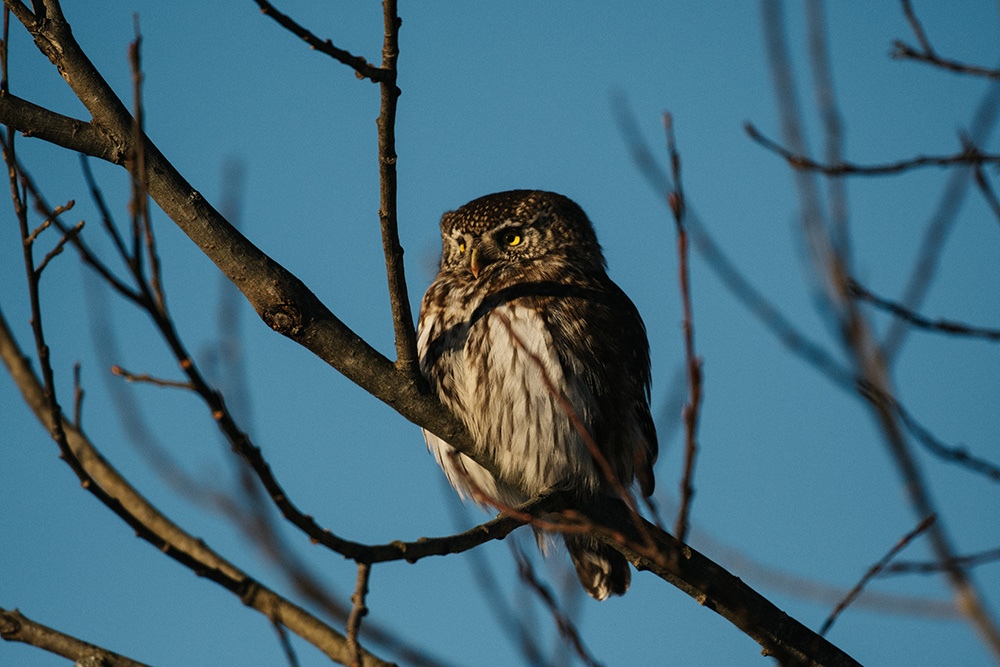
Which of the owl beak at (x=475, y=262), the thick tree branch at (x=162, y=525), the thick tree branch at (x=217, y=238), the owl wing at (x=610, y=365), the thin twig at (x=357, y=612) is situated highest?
the owl beak at (x=475, y=262)

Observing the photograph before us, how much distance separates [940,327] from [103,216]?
7.90 ft

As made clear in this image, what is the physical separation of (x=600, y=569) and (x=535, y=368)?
5.35ft

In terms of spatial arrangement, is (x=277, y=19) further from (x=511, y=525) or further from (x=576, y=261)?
(x=576, y=261)

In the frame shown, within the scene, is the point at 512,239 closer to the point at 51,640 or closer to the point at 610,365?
the point at 610,365

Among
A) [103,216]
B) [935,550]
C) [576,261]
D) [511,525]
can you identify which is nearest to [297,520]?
[103,216]

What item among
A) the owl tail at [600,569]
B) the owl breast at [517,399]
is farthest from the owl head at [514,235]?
the owl tail at [600,569]

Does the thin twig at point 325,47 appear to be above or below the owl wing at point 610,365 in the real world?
below

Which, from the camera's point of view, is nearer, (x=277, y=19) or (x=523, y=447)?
(x=277, y=19)

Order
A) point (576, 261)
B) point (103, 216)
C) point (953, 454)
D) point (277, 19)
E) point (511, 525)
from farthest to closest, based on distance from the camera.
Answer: point (576, 261) → point (511, 525) → point (953, 454) → point (277, 19) → point (103, 216)

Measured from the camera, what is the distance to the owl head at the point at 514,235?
566 cm

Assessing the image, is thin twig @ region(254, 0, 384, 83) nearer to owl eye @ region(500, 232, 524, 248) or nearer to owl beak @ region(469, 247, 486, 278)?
owl beak @ region(469, 247, 486, 278)

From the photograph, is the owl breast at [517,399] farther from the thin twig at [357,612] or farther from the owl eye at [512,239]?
the thin twig at [357,612]

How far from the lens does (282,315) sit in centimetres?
346

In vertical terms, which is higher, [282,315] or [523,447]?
[523,447]
